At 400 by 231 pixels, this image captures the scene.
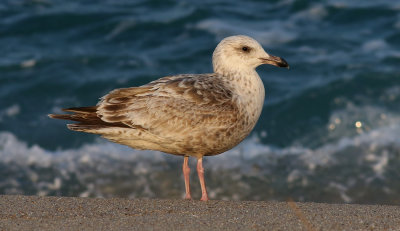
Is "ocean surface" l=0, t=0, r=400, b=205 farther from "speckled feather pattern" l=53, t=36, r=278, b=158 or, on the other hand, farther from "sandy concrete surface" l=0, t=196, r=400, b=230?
Answer: "sandy concrete surface" l=0, t=196, r=400, b=230

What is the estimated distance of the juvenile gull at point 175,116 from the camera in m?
5.38

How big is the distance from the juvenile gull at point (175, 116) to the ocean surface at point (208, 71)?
2.32 meters

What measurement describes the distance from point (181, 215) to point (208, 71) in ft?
22.6

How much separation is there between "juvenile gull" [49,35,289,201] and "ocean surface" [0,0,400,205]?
2.32 metres

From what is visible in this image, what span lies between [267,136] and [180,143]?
414 centimetres

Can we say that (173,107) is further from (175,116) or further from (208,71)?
(208,71)

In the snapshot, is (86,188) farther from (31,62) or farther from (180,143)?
(31,62)

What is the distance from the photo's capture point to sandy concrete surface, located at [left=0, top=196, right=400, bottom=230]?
439 cm

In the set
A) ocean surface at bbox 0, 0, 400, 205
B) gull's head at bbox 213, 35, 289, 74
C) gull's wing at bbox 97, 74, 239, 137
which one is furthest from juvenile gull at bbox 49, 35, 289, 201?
ocean surface at bbox 0, 0, 400, 205

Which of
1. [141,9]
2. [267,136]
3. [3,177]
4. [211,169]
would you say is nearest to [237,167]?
[211,169]

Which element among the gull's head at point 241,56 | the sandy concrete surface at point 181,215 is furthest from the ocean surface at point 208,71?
the sandy concrete surface at point 181,215

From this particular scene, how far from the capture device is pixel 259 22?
44.1 feet

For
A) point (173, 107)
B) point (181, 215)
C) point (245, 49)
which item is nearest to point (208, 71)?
point (245, 49)

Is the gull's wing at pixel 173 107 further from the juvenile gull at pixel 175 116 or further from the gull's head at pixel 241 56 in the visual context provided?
the gull's head at pixel 241 56
